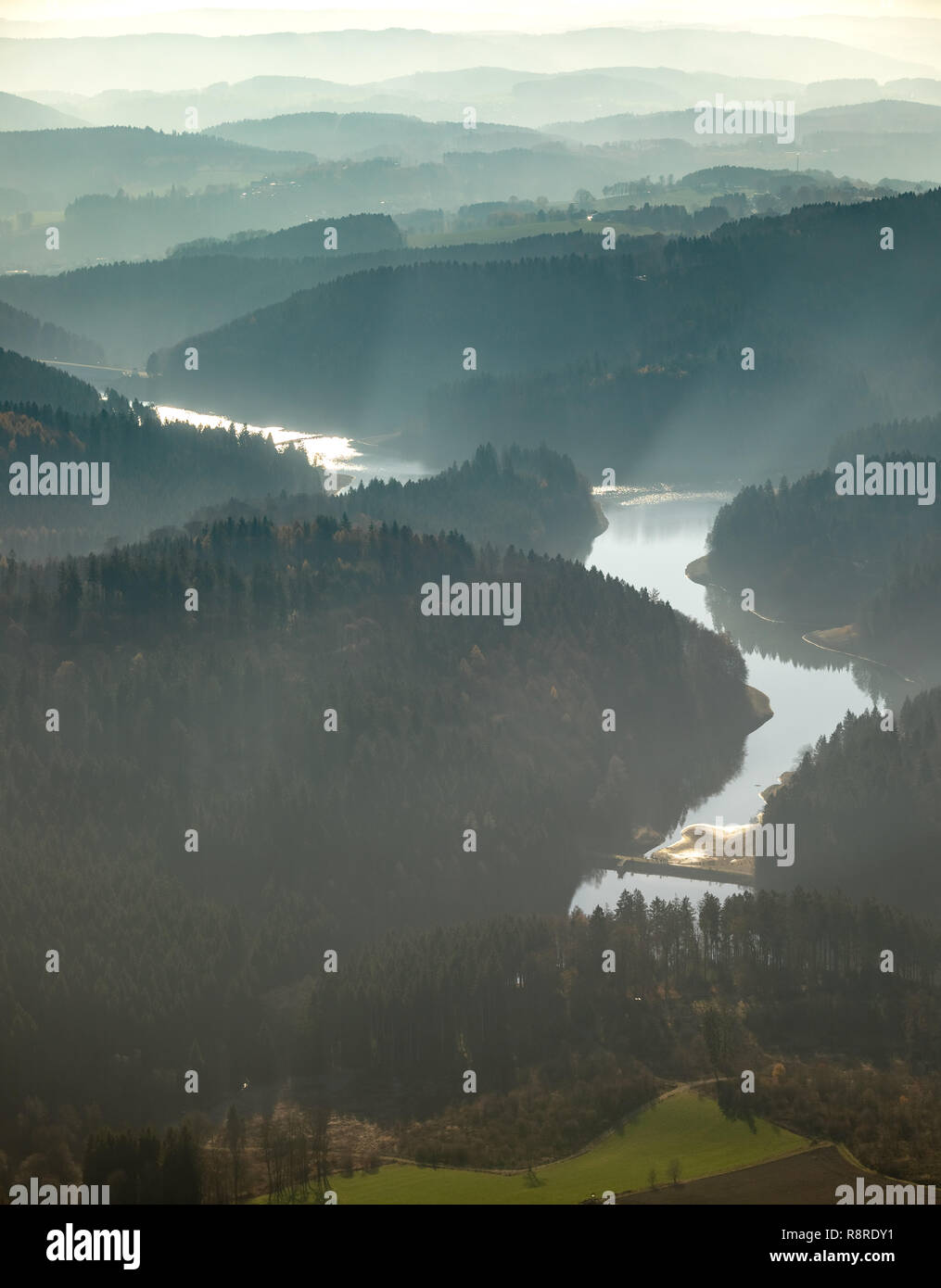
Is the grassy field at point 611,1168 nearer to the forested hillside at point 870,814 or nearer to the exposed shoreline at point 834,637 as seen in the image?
the forested hillside at point 870,814

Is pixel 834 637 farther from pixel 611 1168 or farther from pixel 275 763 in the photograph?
pixel 611 1168

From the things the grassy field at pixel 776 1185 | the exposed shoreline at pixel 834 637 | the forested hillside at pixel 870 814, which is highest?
the exposed shoreline at pixel 834 637

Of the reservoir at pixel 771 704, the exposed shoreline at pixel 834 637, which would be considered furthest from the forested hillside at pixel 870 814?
the exposed shoreline at pixel 834 637

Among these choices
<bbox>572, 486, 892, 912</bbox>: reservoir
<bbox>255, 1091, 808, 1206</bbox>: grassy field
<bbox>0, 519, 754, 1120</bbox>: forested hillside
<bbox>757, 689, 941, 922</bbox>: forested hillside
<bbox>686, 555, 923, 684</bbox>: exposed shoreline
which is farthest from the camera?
<bbox>686, 555, 923, 684</bbox>: exposed shoreline

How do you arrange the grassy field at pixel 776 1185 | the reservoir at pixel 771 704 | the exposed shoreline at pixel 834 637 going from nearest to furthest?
the grassy field at pixel 776 1185
the reservoir at pixel 771 704
the exposed shoreline at pixel 834 637

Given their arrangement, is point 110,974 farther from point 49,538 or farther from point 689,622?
point 49,538

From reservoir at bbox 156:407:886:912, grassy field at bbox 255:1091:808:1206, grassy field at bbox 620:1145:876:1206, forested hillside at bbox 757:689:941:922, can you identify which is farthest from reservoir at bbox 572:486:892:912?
grassy field at bbox 620:1145:876:1206

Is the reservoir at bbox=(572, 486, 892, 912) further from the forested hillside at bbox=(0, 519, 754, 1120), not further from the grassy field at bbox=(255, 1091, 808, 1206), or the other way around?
the grassy field at bbox=(255, 1091, 808, 1206)

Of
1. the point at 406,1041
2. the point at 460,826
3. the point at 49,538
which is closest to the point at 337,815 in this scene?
the point at 460,826
